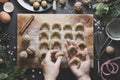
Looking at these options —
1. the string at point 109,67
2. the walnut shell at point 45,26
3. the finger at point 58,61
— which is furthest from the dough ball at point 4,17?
the string at point 109,67

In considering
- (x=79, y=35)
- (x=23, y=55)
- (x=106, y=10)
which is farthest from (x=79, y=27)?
(x=23, y=55)

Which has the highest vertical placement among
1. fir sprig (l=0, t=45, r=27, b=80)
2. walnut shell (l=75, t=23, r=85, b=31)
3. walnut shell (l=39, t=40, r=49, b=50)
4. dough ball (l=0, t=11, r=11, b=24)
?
dough ball (l=0, t=11, r=11, b=24)

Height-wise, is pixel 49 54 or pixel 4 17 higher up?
pixel 4 17

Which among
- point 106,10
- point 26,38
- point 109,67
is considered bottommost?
point 109,67

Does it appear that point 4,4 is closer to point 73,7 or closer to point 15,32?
point 15,32

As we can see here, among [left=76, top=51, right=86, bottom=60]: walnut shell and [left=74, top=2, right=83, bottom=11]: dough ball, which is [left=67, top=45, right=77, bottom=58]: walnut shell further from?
[left=74, top=2, right=83, bottom=11]: dough ball

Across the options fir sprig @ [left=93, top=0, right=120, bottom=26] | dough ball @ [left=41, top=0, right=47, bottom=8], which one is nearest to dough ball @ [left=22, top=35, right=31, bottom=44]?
dough ball @ [left=41, top=0, right=47, bottom=8]

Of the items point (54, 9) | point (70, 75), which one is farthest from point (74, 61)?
point (54, 9)

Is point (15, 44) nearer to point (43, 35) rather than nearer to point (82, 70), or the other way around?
point (43, 35)

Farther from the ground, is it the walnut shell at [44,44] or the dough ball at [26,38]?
the dough ball at [26,38]

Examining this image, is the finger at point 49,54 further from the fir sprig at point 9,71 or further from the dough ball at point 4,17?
the dough ball at point 4,17

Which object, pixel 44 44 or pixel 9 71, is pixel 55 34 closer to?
pixel 44 44
